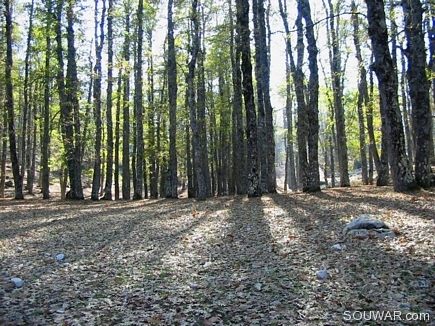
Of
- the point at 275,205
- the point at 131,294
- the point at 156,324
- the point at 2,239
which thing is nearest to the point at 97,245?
the point at 2,239

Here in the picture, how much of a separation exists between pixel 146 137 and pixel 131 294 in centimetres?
2219

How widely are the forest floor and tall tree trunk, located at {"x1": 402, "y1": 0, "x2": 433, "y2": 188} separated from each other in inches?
111

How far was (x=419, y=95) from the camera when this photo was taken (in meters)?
10.9

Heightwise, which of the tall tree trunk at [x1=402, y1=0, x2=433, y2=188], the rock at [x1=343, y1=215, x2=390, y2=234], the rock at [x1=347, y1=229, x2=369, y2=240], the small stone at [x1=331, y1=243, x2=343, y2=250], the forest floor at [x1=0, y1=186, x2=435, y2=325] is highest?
the tall tree trunk at [x1=402, y1=0, x2=433, y2=188]

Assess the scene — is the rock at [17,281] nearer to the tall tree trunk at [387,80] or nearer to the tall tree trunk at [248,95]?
the tall tree trunk at [248,95]

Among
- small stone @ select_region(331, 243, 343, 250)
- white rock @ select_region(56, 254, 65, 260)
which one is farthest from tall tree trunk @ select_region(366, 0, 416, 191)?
white rock @ select_region(56, 254, 65, 260)

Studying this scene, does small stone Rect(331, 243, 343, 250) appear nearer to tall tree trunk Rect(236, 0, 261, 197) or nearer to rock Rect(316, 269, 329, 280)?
rock Rect(316, 269, 329, 280)

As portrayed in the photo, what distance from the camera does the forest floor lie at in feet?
11.7

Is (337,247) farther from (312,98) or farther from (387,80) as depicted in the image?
(312,98)

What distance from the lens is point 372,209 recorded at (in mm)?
8227

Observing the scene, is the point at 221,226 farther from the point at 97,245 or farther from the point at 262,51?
the point at 262,51

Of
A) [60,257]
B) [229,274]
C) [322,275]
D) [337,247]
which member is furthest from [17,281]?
[337,247]

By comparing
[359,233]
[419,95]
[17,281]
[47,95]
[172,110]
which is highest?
[47,95]

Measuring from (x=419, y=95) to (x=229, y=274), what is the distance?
9.54m
